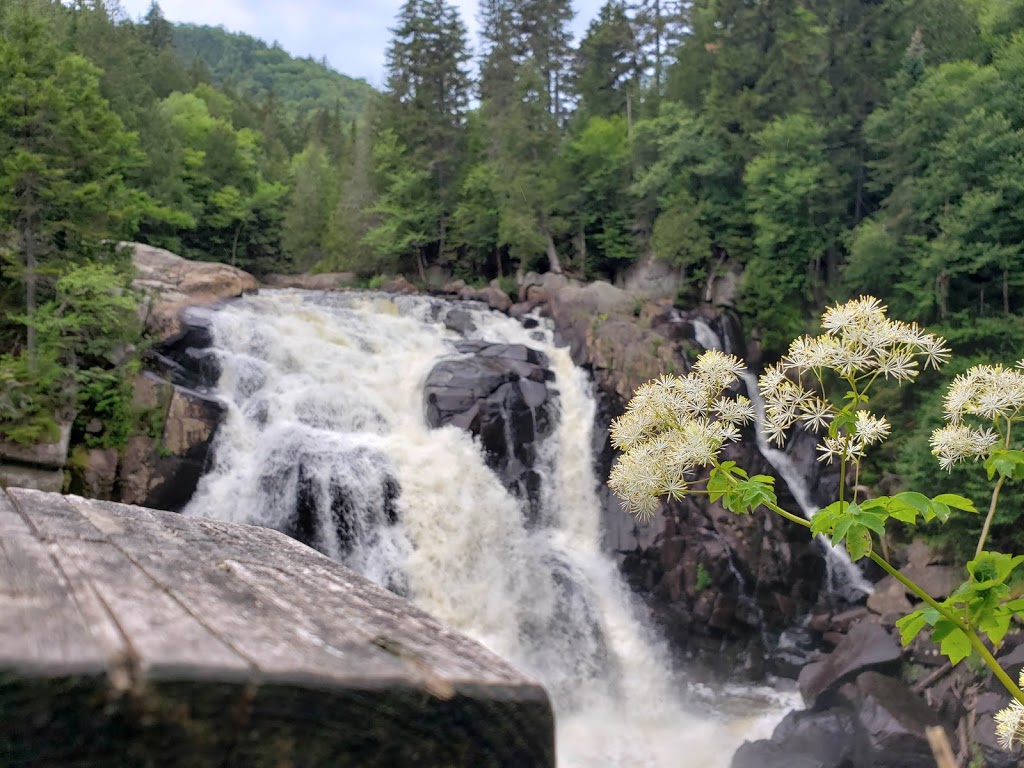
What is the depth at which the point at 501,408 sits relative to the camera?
593 inches

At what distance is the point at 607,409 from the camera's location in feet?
55.1

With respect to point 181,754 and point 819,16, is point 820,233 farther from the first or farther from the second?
point 181,754

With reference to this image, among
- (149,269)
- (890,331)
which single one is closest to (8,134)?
(149,269)

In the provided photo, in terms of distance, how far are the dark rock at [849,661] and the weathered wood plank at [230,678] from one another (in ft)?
41.5

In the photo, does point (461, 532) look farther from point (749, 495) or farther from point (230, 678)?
point (230, 678)

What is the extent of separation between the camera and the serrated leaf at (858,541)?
2023mm

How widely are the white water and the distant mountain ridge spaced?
279 ft

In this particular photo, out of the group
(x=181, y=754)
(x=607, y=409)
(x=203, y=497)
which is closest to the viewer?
(x=181, y=754)

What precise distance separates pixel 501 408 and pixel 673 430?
40.4ft

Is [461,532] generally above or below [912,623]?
below

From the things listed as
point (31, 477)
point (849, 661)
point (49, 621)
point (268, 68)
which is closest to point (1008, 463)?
point (49, 621)

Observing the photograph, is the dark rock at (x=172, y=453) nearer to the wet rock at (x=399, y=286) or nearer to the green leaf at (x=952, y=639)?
the green leaf at (x=952, y=639)

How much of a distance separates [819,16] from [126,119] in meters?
23.9

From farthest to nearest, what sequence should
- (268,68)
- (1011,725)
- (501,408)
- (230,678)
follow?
1. (268,68)
2. (501,408)
3. (1011,725)
4. (230,678)
